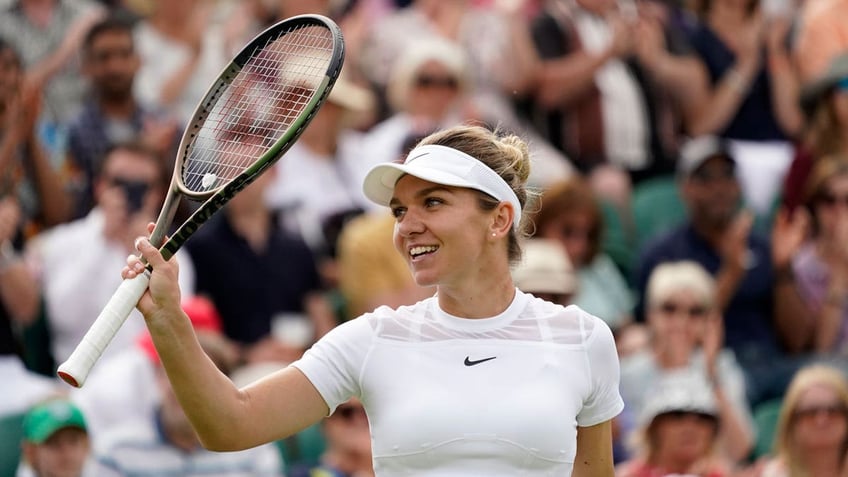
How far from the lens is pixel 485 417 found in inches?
152

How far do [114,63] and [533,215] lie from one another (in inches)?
110

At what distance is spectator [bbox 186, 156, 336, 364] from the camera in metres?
7.84

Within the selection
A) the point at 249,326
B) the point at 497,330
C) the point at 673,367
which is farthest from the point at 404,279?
the point at 497,330

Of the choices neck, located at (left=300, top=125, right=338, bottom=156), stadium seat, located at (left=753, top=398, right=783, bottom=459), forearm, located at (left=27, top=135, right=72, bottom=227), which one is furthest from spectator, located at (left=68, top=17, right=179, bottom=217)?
stadium seat, located at (left=753, top=398, right=783, bottom=459)

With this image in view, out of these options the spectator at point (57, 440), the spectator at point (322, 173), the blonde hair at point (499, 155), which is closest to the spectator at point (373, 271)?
the spectator at point (322, 173)

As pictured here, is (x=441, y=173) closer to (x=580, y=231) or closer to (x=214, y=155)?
(x=214, y=155)

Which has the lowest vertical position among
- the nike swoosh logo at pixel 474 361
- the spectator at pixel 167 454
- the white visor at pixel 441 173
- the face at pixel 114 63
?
the spectator at pixel 167 454

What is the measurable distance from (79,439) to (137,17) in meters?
3.32

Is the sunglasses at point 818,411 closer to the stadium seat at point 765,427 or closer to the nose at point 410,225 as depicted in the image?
the stadium seat at point 765,427

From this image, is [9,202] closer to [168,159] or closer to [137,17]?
[168,159]

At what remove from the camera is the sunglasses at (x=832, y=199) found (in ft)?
27.5

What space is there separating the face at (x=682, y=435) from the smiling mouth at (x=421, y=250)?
3015mm

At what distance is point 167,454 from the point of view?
672cm

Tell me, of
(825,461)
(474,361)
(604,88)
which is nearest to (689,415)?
(825,461)
